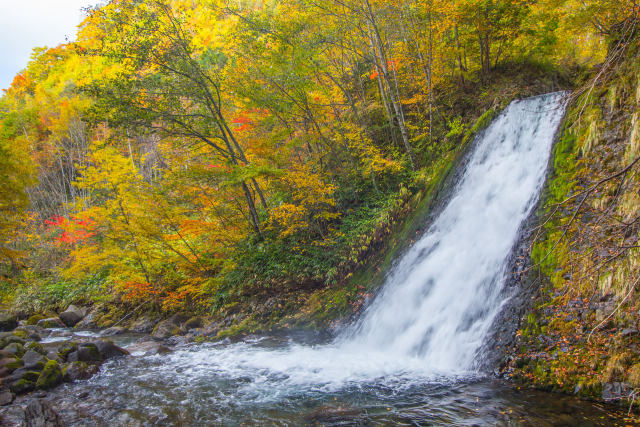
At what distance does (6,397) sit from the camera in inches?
200

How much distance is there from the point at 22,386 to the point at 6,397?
427 mm

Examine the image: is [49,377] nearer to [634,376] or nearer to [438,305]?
[438,305]

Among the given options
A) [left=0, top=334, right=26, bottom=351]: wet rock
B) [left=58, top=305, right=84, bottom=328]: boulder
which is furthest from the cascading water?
[left=58, top=305, right=84, bottom=328]: boulder

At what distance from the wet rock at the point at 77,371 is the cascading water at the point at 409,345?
0.75 feet

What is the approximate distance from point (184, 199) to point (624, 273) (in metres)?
10.4

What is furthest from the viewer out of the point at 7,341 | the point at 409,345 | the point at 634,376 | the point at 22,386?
the point at 7,341

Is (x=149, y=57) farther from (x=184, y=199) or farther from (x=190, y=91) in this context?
(x=184, y=199)

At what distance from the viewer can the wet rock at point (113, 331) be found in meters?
11.3

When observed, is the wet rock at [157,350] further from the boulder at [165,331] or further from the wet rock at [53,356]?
the wet rock at [53,356]

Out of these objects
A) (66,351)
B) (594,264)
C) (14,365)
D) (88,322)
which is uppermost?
(594,264)

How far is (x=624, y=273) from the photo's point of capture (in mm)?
3709

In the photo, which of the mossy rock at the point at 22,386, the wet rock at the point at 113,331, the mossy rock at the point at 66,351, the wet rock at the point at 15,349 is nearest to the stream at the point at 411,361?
the mossy rock at the point at 22,386

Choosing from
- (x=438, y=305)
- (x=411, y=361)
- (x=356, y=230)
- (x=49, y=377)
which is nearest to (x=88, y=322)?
(x=49, y=377)

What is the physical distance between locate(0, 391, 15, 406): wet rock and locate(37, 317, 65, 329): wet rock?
367 inches
